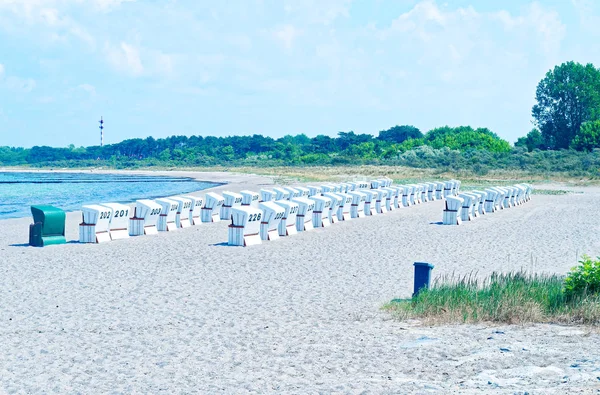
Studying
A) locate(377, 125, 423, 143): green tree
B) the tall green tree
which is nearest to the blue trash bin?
the tall green tree

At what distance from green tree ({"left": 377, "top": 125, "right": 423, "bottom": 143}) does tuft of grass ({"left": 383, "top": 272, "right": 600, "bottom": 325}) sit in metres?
137

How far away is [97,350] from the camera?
876cm

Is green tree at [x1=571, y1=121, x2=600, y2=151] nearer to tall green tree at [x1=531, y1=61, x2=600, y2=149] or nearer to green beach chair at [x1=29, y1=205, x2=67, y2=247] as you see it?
tall green tree at [x1=531, y1=61, x2=600, y2=149]

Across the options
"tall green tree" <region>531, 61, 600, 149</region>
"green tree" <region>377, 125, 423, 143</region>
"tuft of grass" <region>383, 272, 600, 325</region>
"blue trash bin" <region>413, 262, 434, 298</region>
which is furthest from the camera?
"green tree" <region>377, 125, 423, 143</region>

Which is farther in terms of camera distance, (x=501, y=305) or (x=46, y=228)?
(x=46, y=228)

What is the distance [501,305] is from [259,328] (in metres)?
3.14

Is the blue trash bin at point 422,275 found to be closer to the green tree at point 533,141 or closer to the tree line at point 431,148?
the tree line at point 431,148

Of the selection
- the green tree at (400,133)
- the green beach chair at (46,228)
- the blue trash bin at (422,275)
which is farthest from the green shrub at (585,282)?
the green tree at (400,133)

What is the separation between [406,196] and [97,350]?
1041 inches

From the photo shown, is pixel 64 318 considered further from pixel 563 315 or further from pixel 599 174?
pixel 599 174

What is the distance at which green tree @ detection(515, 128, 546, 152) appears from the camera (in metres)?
96.7

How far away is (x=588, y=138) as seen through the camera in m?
83.6

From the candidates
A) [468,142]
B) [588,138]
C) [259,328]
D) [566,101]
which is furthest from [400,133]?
[259,328]

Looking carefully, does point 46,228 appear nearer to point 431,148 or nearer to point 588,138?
point 588,138
